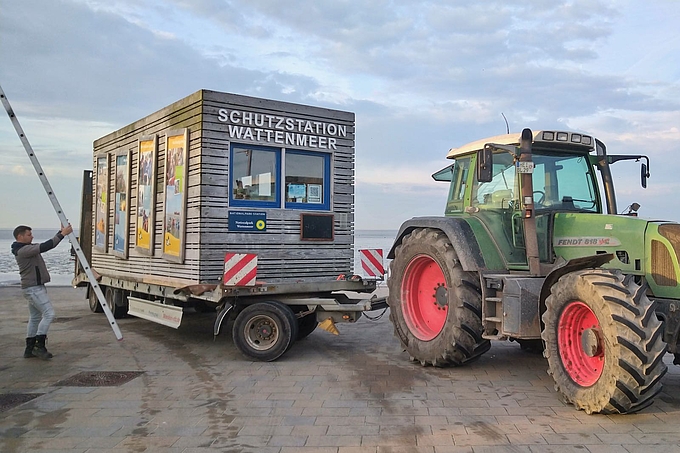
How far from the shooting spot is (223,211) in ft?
24.7

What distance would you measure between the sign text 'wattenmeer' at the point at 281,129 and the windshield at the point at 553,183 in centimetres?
251

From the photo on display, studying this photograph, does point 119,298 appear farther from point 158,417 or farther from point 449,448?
point 449,448

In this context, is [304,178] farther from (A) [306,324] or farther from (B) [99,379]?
(B) [99,379]

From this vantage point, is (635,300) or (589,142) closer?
(635,300)

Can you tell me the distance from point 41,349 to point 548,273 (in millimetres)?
6513

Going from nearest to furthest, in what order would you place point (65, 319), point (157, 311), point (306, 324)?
point (306, 324) → point (157, 311) → point (65, 319)

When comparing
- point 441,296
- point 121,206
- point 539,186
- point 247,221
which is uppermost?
point 539,186

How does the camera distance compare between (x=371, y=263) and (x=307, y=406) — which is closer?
(x=307, y=406)

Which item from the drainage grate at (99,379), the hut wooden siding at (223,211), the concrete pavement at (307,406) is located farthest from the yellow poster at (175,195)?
the drainage grate at (99,379)

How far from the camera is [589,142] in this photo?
→ 6.64 metres

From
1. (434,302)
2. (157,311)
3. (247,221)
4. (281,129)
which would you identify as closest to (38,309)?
(157,311)

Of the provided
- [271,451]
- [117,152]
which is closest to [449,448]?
[271,451]

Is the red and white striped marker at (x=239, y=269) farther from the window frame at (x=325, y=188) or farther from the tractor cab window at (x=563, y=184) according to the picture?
the tractor cab window at (x=563, y=184)

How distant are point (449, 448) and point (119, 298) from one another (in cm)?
815
